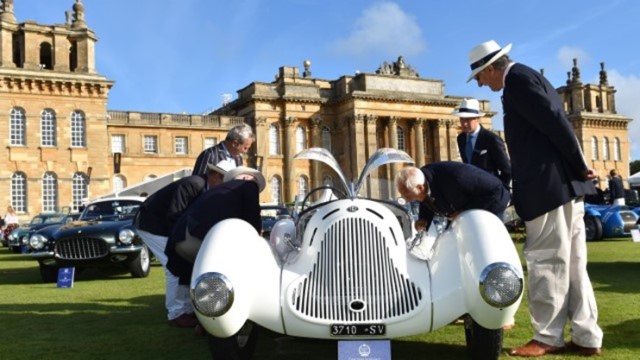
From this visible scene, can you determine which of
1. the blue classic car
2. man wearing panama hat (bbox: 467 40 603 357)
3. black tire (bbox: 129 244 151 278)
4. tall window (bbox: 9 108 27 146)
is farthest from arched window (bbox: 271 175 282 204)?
man wearing panama hat (bbox: 467 40 603 357)

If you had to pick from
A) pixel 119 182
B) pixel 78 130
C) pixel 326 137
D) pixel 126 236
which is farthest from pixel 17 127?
pixel 126 236

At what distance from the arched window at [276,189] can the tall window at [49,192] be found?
734 inches

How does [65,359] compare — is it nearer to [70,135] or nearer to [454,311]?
[454,311]

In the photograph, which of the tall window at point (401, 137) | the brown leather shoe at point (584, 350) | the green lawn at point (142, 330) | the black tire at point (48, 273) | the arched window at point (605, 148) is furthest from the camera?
the arched window at point (605, 148)

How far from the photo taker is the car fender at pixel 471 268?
339 centimetres

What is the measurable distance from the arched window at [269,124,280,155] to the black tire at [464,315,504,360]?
159 feet

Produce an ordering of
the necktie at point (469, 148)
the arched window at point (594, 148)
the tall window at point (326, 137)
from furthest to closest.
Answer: the arched window at point (594, 148) < the tall window at point (326, 137) < the necktie at point (469, 148)

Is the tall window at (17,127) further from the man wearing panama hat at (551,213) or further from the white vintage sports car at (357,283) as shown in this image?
the man wearing panama hat at (551,213)

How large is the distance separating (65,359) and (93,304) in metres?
3.28

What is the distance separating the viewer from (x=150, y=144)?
47.2m

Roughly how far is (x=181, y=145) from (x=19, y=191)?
13.4 m

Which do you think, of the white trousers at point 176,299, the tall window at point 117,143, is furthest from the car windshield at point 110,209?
the tall window at point 117,143

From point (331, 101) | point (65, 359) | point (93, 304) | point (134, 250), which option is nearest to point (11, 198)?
point (331, 101)

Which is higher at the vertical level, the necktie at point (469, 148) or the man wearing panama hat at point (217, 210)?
the necktie at point (469, 148)
